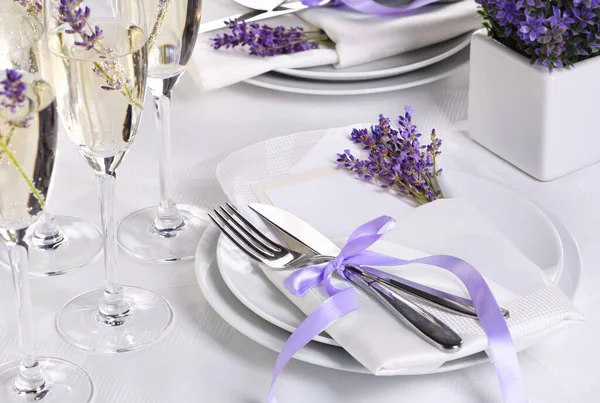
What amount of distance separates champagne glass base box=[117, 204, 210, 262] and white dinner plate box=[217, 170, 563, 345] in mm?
118

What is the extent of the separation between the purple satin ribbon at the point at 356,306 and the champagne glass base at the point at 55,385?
18 centimetres

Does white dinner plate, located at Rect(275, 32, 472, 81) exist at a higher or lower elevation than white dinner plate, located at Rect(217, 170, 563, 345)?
higher

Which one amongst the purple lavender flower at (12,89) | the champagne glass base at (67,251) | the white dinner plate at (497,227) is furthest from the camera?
the champagne glass base at (67,251)

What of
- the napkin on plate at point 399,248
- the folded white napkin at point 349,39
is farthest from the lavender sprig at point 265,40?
the napkin on plate at point 399,248

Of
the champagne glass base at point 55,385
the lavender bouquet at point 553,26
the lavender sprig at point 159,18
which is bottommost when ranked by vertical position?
the champagne glass base at point 55,385

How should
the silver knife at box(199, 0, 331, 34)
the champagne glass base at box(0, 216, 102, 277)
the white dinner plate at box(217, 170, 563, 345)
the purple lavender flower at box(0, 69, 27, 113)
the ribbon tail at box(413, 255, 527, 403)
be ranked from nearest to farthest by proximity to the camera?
the purple lavender flower at box(0, 69, 27, 113), the ribbon tail at box(413, 255, 527, 403), the white dinner plate at box(217, 170, 563, 345), the champagne glass base at box(0, 216, 102, 277), the silver knife at box(199, 0, 331, 34)

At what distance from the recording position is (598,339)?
3.00ft

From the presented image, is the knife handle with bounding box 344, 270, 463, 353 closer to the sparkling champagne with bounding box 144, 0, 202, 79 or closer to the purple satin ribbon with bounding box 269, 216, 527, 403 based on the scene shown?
the purple satin ribbon with bounding box 269, 216, 527, 403

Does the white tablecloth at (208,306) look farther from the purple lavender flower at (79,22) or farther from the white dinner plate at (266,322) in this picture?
the purple lavender flower at (79,22)

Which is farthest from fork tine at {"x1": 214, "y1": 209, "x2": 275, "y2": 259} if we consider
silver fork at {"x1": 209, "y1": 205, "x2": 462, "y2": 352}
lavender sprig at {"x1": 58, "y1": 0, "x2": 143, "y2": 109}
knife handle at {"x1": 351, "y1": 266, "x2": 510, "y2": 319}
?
lavender sprig at {"x1": 58, "y1": 0, "x2": 143, "y2": 109}

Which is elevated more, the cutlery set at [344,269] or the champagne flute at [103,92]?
the champagne flute at [103,92]

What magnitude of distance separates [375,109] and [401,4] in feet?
0.73

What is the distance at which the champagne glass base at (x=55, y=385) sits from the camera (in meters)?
0.86

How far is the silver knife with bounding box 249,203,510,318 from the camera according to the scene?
34.0 inches
